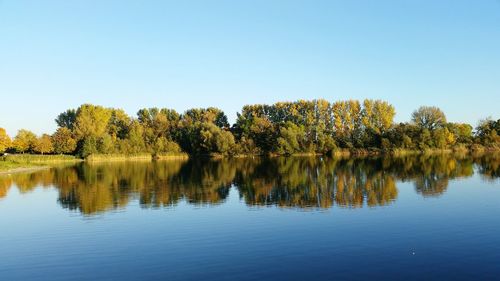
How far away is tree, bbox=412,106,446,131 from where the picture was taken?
403 feet

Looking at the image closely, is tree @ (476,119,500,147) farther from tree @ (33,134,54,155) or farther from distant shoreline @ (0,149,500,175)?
tree @ (33,134,54,155)

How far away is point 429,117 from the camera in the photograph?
406ft

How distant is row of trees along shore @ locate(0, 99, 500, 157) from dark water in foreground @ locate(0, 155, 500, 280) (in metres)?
73.0

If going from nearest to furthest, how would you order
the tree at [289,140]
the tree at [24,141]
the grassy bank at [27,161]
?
1. the grassy bank at [27,161]
2. the tree at [24,141]
3. the tree at [289,140]

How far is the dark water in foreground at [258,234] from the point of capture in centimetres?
1520

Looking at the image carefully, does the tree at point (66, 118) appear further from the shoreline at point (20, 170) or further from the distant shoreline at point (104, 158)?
the shoreline at point (20, 170)

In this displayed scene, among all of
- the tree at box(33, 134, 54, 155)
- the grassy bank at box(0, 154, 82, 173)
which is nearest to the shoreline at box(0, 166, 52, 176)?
the grassy bank at box(0, 154, 82, 173)

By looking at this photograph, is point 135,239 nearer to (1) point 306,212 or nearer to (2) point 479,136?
(1) point 306,212

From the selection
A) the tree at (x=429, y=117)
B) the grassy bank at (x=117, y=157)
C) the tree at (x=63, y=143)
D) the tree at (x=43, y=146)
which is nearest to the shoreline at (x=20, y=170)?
the grassy bank at (x=117, y=157)

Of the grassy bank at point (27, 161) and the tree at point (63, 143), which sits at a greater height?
the tree at point (63, 143)

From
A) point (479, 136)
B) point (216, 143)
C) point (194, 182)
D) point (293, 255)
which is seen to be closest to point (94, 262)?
point (293, 255)

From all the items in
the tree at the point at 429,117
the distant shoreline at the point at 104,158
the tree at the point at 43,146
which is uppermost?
the tree at the point at 429,117

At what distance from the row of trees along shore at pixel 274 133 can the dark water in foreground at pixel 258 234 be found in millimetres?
72987

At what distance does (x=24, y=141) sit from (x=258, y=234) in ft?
318
